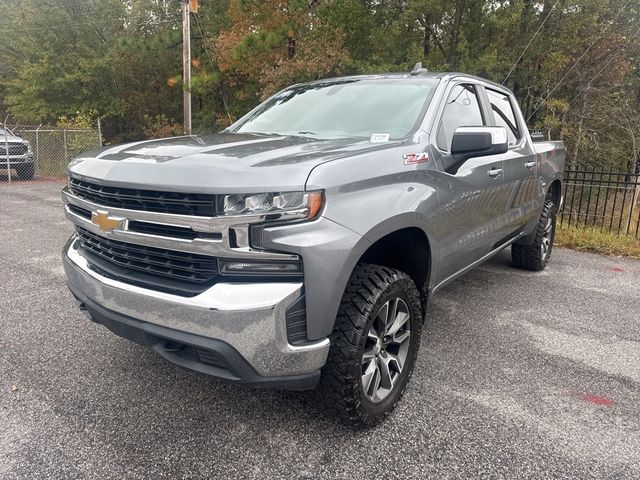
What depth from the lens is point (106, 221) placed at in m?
2.29

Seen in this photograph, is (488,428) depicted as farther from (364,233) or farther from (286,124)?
(286,124)

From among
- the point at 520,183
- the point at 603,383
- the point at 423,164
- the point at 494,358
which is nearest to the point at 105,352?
the point at 423,164

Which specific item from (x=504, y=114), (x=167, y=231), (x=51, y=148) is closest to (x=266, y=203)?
(x=167, y=231)

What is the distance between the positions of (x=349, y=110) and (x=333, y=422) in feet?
6.52

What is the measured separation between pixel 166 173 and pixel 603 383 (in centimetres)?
275

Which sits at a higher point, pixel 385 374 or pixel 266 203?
pixel 266 203

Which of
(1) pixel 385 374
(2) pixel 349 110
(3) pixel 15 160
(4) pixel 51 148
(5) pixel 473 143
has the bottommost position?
(1) pixel 385 374

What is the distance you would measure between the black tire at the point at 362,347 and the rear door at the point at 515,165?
1.83 metres

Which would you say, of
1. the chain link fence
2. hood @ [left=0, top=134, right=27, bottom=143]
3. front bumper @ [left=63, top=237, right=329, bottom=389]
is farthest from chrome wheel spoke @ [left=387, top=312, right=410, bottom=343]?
the chain link fence

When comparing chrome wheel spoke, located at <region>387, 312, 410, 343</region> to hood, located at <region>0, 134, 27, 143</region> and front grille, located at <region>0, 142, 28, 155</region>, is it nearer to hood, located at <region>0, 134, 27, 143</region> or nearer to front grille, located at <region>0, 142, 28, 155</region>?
hood, located at <region>0, 134, 27, 143</region>

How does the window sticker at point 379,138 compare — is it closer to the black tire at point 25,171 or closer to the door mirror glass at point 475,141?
the door mirror glass at point 475,141

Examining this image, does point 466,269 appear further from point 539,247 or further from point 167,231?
point 167,231

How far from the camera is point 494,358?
3.21 metres

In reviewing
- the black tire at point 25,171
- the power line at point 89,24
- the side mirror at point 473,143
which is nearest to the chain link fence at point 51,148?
the black tire at point 25,171
